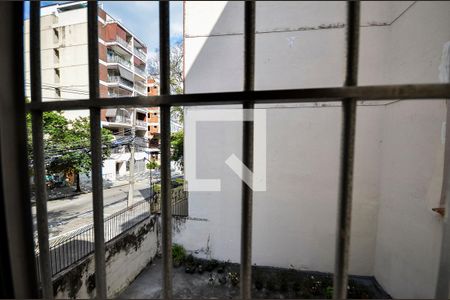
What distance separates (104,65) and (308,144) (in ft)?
42.4

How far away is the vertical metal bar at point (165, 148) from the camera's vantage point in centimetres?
64

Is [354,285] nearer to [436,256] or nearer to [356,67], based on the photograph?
[436,256]

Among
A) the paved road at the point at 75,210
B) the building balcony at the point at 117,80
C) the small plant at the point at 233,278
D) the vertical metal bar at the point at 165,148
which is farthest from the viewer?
the building balcony at the point at 117,80

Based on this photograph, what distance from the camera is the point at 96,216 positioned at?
721 millimetres

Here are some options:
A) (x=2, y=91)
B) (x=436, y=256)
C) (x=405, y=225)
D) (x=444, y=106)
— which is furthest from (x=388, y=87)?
(x=405, y=225)

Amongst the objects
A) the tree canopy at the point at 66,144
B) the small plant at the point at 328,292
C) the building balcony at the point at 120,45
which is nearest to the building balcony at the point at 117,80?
the building balcony at the point at 120,45

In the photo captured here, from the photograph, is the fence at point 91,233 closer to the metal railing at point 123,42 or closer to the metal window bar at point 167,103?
the metal window bar at point 167,103

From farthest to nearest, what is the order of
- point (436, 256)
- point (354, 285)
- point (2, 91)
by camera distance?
point (354, 285) → point (436, 256) → point (2, 91)

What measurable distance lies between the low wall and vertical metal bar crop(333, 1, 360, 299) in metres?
5.07

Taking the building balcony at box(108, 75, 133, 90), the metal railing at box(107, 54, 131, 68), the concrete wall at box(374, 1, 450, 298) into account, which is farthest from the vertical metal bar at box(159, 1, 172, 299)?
the metal railing at box(107, 54, 131, 68)

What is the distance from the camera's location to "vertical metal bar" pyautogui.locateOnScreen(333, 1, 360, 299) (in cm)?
54

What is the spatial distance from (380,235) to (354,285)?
1509 millimetres

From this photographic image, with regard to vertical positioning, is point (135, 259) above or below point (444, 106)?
below

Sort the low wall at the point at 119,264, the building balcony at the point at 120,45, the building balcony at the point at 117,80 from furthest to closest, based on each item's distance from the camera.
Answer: the building balcony at the point at 117,80, the building balcony at the point at 120,45, the low wall at the point at 119,264
